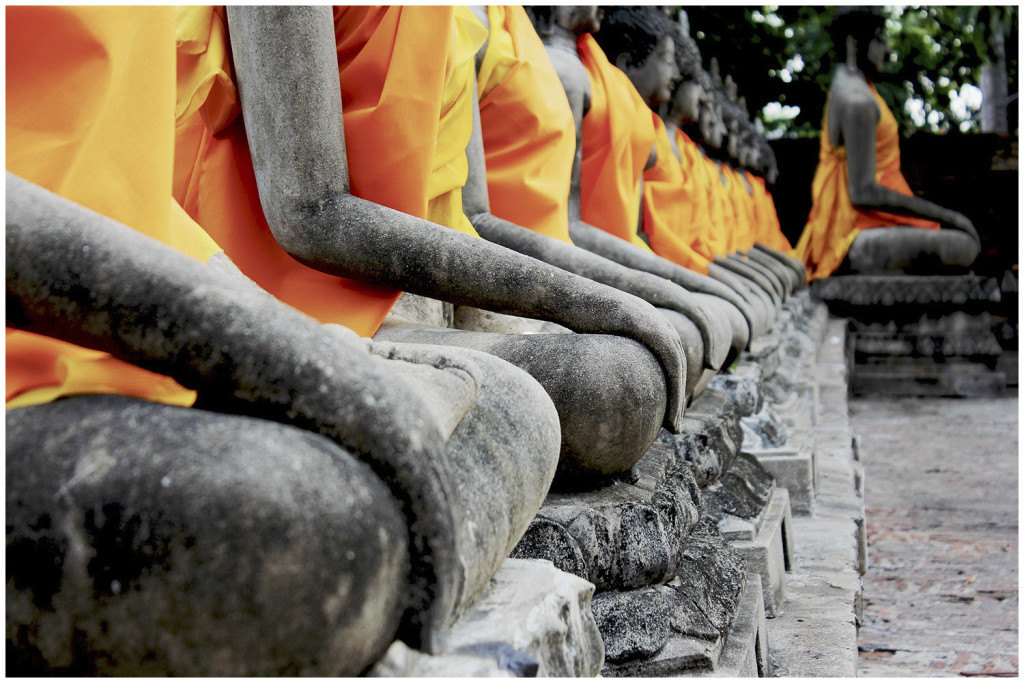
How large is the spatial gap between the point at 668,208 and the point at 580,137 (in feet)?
5.96

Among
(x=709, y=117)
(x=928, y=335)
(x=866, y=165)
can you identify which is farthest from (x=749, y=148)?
(x=709, y=117)

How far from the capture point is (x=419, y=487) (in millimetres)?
881

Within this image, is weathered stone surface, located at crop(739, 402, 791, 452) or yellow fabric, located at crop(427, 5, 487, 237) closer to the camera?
yellow fabric, located at crop(427, 5, 487, 237)

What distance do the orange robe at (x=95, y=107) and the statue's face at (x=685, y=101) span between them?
4667 mm

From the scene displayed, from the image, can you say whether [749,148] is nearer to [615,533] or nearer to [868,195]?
[868,195]

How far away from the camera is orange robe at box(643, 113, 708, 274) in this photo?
4605mm

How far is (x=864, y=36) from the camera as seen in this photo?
28.4 feet

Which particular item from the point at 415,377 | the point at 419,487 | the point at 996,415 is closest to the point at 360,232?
the point at 415,377

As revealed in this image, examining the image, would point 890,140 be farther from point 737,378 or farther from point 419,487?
point 419,487

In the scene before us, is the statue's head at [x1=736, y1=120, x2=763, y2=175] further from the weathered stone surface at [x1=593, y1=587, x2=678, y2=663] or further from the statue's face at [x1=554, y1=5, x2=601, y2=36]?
the weathered stone surface at [x1=593, y1=587, x2=678, y2=663]

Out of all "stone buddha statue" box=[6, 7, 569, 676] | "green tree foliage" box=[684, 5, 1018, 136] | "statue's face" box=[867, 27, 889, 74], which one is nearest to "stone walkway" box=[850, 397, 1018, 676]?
"stone buddha statue" box=[6, 7, 569, 676]

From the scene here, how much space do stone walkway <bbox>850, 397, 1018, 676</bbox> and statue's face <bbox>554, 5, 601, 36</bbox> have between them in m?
1.98

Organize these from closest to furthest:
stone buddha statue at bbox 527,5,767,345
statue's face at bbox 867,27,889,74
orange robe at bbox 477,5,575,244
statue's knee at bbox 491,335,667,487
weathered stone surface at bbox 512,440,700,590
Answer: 1. weathered stone surface at bbox 512,440,700,590
2. statue's knee at bbox 491,335,667,487
3. orange robe at bbox 477,5,575,244
4. stone buddha statue at bbox 527,5,767,345
5. statue's face at bbox 867,27,889,74

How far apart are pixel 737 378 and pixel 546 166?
1.17 metres
